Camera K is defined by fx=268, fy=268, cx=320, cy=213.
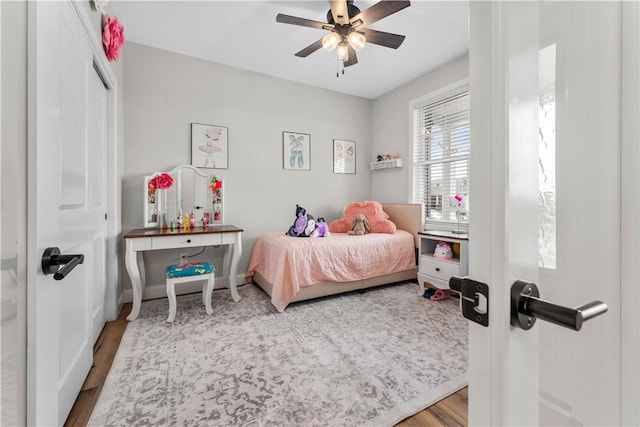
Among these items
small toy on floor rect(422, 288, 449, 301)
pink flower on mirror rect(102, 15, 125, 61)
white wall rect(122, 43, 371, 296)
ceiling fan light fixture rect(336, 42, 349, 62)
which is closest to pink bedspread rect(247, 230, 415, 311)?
small toy on floor rect(422, 288, 449, 301)

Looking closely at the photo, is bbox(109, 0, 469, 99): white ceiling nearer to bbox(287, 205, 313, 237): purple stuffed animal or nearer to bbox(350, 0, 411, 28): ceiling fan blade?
bbox(350, 0, 411, 28): ceiling fan blade

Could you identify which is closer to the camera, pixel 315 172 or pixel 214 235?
pixel 214 235

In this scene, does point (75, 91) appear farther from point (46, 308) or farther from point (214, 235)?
point (214, 235)

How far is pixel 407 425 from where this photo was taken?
126 cm

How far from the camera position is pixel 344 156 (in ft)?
13.9

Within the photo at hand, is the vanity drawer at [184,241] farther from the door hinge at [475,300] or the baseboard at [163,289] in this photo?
the door hinge at [475,300]

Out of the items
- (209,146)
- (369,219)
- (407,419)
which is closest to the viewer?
(407,419)

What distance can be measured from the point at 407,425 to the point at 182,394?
118 centimetres

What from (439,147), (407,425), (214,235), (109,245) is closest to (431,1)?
(439,147)

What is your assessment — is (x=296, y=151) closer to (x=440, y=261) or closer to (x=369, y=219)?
(x=369, y=219)

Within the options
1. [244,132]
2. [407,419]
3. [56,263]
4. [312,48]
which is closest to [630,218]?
[407,419]

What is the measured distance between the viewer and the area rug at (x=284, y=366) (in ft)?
4.36

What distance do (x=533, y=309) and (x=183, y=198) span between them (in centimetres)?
329

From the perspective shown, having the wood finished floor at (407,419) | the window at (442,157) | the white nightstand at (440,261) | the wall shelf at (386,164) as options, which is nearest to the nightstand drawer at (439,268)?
the white nightstand at (440,261)
